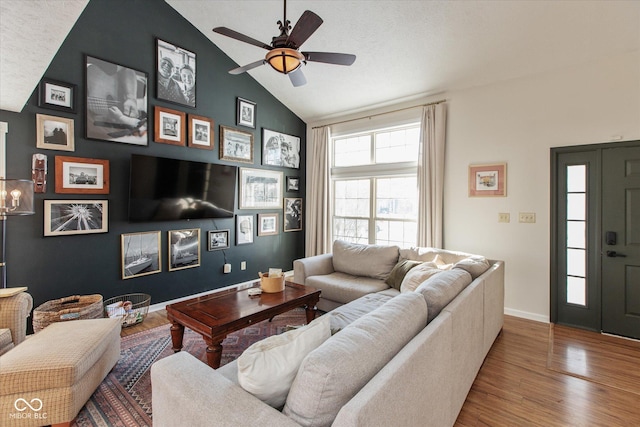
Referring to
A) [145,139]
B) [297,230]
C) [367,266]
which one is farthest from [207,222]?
[367,266]

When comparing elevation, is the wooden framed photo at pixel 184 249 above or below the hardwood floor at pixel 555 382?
above

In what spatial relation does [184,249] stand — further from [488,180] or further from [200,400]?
[488,180]

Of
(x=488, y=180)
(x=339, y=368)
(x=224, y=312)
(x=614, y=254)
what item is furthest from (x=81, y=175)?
(x=614, y=254)

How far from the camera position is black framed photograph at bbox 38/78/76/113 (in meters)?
2.88

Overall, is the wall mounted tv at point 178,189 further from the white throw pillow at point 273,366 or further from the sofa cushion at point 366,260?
the white throw pillow at point 273,366

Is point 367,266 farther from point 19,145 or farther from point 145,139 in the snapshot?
point 19,145

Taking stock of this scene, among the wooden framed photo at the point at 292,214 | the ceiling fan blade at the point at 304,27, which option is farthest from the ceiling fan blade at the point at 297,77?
the wooden framed photo at the point at 292,214

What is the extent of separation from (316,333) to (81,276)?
314 cm

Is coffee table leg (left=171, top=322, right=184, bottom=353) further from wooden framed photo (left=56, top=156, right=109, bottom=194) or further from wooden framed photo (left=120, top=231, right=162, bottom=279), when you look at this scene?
wooden framed photo (left=56, top=156, right=109, bottom=194)

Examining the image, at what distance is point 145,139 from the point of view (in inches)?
141

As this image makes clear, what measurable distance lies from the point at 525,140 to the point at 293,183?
354 centimetres

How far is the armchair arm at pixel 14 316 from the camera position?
6.91ft

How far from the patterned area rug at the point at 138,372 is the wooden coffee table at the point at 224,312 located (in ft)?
1.03

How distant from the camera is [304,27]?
2133mm
